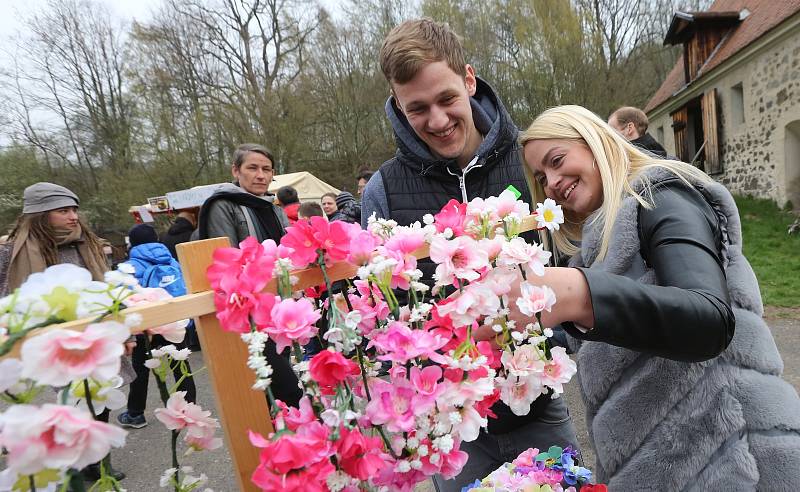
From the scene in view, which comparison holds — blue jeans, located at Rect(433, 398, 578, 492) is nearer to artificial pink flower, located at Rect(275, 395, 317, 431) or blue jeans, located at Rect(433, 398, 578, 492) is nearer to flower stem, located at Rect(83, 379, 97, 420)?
artificial pink flower, located at Rect(275, 395, 317, 431)

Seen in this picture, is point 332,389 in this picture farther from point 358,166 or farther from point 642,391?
point 358,166

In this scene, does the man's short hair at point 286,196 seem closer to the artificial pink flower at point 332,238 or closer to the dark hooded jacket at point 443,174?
the dark hooded jacket at point 443,174

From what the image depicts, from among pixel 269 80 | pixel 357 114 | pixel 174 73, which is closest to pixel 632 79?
pixel 357 114

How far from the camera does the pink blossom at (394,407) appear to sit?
647 mm

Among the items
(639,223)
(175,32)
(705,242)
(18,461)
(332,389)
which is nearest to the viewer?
(18,461)

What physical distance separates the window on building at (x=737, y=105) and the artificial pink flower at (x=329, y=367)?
1427 centimetres

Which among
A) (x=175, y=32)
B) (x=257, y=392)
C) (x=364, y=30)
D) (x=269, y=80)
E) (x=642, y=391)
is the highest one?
(x=175, y=32)

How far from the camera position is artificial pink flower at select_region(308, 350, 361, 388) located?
617mm

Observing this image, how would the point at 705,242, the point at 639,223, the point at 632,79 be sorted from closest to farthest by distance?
1. the point at 705,242
2. the point at 639,223
3. the point at 632,79

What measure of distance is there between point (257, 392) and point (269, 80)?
21.1 m

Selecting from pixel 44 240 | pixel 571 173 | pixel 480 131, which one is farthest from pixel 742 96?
pixel 44 240

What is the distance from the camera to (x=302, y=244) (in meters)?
0.72

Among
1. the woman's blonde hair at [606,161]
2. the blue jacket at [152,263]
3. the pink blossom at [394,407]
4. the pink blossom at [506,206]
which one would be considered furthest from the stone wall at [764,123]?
the pink blossom at [394,407]

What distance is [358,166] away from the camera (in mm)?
19344
